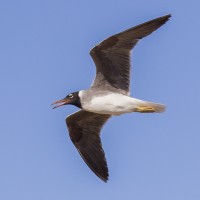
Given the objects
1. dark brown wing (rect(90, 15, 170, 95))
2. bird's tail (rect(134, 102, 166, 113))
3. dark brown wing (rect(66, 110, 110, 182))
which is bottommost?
dark brown wing (rect(66, 110, 110, 182))

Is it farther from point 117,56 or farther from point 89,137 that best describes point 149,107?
point 89,137

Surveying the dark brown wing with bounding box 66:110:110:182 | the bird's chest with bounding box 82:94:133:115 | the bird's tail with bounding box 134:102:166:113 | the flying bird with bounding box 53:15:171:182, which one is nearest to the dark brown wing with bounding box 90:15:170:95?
the flying bird with bounding box 53:15:171:182

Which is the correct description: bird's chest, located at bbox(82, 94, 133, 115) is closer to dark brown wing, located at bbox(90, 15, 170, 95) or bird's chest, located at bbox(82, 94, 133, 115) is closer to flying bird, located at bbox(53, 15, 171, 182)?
flying bird, located at bbox(53, 15, 171, 182)

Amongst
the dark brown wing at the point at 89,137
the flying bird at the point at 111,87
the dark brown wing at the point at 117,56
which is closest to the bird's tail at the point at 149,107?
the flying bird at the point at 111,87

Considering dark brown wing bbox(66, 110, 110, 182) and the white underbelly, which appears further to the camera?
dark brown wing bbox(66, 110, 110, 182)

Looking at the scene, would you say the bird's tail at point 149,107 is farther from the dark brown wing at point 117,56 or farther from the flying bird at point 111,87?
the dark brown wing at point 117,56

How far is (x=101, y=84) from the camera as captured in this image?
515 inches

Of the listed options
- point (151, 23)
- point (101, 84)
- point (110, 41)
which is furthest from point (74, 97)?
point (151, 23)

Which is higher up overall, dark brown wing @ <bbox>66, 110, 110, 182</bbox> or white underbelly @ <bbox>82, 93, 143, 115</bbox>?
white underbelly @ <bbox>82, 93, 143, 115</bbox>

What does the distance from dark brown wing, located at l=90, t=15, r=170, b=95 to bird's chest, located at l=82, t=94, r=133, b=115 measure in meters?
0.35

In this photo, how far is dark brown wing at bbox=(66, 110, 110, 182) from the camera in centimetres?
1402

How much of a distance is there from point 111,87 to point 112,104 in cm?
59

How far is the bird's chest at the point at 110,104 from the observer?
12.5m

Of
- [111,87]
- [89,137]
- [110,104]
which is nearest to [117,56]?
[111,87]
